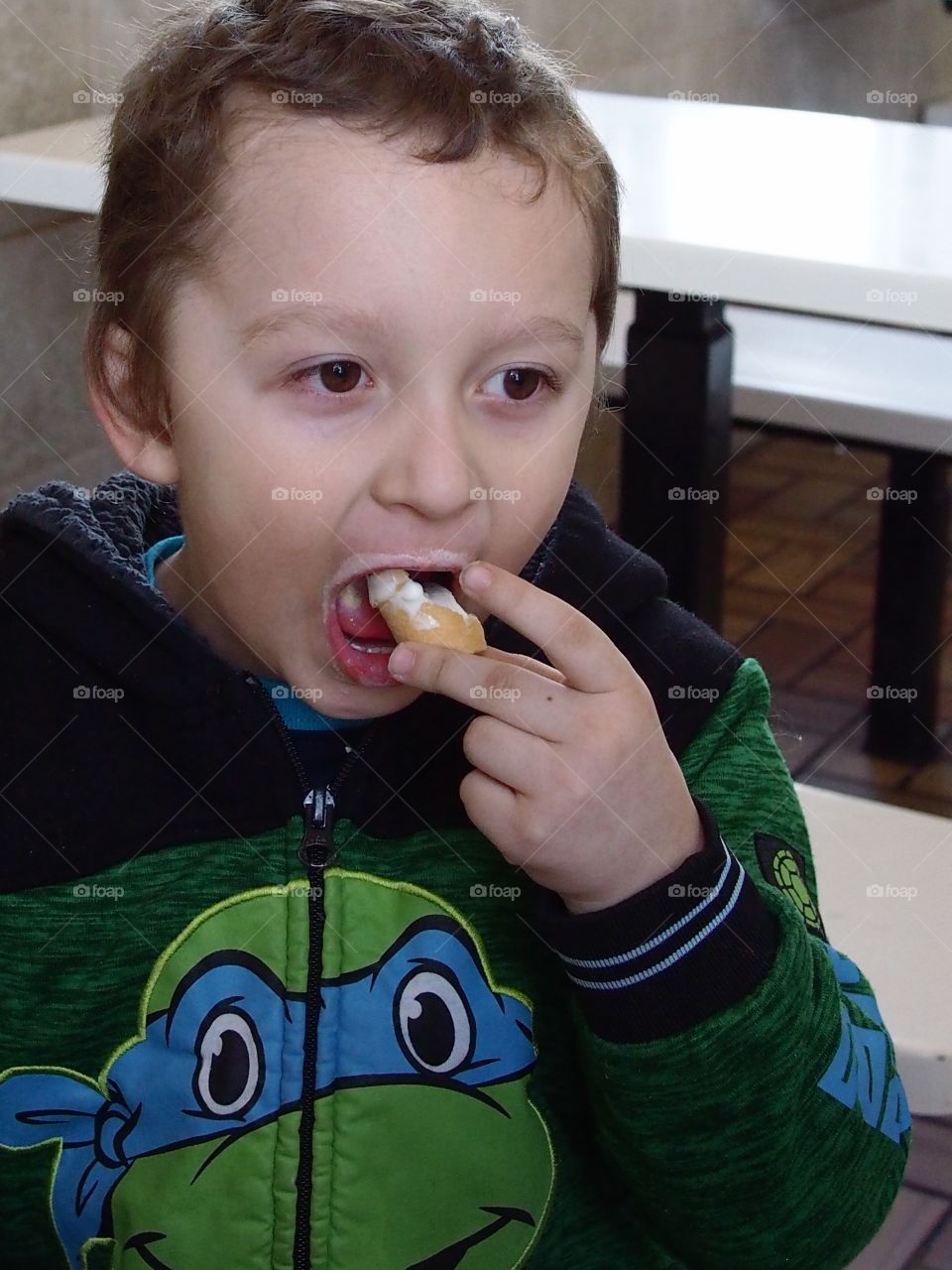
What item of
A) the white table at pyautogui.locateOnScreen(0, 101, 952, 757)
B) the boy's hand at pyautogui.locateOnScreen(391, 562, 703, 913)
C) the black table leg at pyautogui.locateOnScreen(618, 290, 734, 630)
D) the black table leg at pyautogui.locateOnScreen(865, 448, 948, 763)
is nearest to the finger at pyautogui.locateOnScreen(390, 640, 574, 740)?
the boy's hand at pyautogui.locateOnScreen(391, 562, 703, 913)

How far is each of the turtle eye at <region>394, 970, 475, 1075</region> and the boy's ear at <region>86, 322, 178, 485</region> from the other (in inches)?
15.0

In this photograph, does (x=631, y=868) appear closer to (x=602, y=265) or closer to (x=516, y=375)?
(x=516, y=375)

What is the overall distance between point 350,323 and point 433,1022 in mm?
460

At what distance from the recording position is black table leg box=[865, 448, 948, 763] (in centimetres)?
283

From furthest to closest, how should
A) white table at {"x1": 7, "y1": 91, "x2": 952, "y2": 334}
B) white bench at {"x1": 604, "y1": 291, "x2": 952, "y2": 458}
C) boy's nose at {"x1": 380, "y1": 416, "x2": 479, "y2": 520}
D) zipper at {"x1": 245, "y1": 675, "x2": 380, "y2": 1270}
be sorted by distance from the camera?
white bench at {"x1": 604, "y1": 291, "x2": 952, "y2": 458}, white table at {"x1": 7, "y1": 91, "x2": 952, "y2": 334}, zipper at {"x1": 245, "y1": 675, "x2": 380, "y2": 1270}, boy's nose at {"x1": 380, "y1": 416, "x2": 479, "y2": 520}

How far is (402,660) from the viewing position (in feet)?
3.21

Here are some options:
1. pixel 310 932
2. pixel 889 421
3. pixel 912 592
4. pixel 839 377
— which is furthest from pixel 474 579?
pixel 912 592

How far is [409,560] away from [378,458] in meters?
0.06

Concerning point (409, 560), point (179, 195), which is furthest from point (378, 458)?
point (179, 195)

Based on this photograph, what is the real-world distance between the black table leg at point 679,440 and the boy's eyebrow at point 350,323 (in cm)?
119

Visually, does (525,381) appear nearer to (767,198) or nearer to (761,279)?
(761,279)

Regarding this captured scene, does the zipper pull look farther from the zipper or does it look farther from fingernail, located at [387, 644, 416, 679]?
fingernail, located at [387, 644, 416, 679]

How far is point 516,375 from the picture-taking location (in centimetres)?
104

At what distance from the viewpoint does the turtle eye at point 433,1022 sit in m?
1.10
